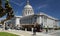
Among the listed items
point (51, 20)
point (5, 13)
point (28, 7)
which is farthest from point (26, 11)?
point (5, 13)

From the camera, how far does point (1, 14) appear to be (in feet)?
40.3

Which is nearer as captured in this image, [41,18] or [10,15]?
[10,15]

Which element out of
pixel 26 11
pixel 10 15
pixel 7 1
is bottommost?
pixel 10 15

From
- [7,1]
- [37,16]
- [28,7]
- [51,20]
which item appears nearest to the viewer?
[7,1]

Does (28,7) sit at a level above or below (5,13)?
above

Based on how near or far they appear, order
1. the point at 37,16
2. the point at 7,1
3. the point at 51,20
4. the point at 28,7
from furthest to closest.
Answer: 1. the point at 28,7
2. the point at 51,20
3. the point at 37,16
4. the point at 7,1

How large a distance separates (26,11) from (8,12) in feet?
344

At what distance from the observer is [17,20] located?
122m

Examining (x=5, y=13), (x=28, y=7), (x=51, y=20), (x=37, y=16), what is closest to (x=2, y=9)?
(x=5, y=13)

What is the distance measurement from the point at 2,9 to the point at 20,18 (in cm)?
10667

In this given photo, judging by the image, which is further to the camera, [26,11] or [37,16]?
[26,11]

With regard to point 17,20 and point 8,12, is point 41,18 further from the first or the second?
point 8,12

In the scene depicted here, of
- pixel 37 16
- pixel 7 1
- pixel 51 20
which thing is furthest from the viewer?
pixel 51 20

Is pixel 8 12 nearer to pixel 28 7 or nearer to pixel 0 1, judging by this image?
pixel 0 1
